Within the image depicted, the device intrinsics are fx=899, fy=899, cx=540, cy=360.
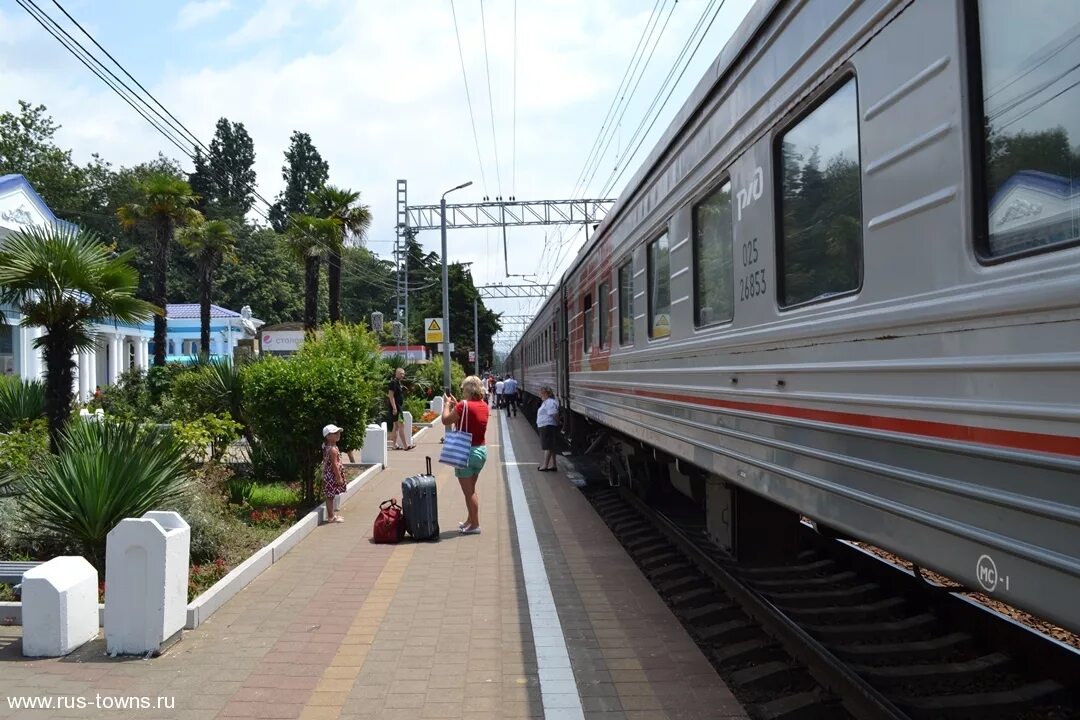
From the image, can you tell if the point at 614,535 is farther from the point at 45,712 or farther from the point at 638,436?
the point at 45,712

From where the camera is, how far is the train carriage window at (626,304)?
8325 mm

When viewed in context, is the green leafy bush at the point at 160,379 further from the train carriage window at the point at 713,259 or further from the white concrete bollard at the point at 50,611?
the train carriage window at the point at 713,259

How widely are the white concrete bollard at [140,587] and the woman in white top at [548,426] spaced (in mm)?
9217

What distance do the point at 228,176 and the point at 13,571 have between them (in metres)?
67.0

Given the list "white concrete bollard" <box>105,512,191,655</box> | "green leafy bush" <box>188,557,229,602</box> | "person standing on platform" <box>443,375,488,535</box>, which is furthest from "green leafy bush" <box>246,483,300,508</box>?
"white concrete bollard" <box>105,512,191,655</box>

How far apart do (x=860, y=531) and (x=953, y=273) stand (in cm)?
107

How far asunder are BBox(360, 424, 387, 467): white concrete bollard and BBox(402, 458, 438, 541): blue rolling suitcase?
5.75 m

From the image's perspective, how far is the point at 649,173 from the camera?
287 inches

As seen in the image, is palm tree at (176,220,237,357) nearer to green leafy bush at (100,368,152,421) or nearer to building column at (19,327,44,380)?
building column at (19,327,44,380)

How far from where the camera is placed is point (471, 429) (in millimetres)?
9555

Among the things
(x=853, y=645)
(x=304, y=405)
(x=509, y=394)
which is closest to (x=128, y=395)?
(x=304, y=405)

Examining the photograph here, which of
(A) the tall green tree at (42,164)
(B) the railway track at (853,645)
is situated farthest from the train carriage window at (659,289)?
(A) the tall green tree at (42,164)

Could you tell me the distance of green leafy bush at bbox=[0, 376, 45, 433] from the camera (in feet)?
41.7

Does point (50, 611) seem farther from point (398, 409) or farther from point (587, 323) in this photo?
point (398, 409)
